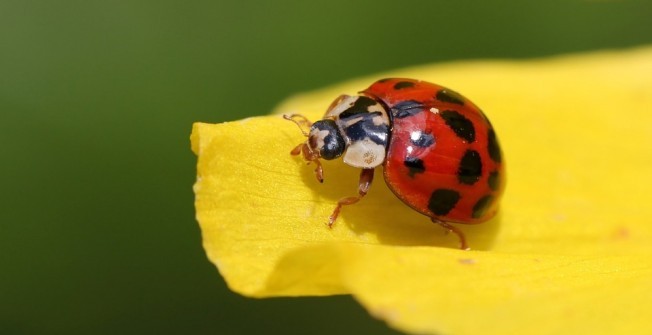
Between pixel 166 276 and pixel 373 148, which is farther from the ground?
pixel 373 148

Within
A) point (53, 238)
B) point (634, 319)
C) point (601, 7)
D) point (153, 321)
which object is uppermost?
point (601, 7)

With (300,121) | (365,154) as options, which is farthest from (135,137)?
(365,154)

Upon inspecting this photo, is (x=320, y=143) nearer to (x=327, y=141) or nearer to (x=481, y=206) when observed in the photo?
(x=327, y=141)

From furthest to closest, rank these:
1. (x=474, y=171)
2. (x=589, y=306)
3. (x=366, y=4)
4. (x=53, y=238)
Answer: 1. (x=366, y=4)
2. (x=53, y=238)
3. (x=474, y=171)
4. (x=589, y=306)

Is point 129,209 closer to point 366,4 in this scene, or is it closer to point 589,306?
point 366,4

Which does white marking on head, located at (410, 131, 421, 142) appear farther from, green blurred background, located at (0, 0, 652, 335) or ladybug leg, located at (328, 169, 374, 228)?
green blurred background, located at (0, 0, 652, 335)

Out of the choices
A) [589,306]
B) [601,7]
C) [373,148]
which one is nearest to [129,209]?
[373,148]

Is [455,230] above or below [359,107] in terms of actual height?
below

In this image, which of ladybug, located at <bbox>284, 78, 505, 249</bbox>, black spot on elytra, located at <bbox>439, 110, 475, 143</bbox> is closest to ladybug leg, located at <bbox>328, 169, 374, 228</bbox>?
ladybug, located at <bbox>284, 78, 505, 249</bbox>
